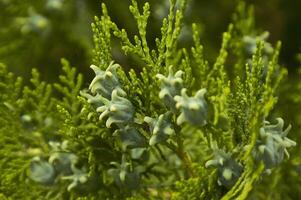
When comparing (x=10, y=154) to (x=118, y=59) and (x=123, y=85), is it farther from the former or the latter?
(x=118, y=59)

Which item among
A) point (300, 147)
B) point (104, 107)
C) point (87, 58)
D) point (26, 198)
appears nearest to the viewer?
point (104, 107)

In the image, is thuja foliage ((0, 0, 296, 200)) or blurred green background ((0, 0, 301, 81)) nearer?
thuja foliage ((0, 0, 296, 200))

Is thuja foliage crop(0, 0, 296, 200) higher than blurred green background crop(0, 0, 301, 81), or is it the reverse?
blurred green background crop(0, 0, 301, 81)

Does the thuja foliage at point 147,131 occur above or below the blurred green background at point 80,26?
below

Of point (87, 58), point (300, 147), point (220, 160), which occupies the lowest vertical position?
point (220, 160)

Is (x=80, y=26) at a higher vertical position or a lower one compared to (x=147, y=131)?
higher

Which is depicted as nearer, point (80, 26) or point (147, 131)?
point (147, 131)

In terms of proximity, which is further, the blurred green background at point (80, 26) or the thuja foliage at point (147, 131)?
the blurred green background at point (80, 26)

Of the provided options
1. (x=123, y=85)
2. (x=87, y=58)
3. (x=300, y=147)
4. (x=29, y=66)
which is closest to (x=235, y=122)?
(x=123, y=85)
